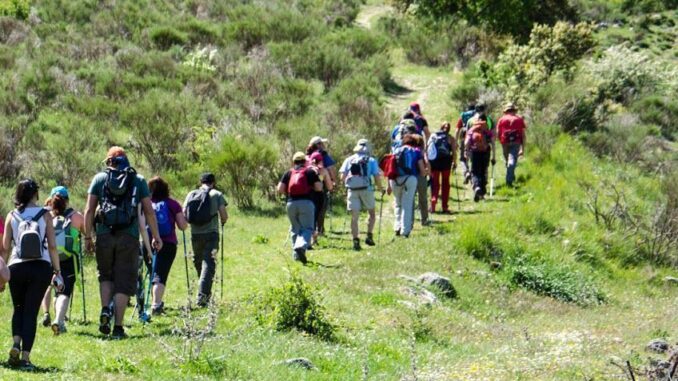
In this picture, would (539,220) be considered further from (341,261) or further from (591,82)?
(591,82)

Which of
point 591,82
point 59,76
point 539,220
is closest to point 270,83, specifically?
point 59,76

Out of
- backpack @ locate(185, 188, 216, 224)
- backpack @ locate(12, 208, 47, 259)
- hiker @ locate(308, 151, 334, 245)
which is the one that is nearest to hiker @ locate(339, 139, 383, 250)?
hiker @ locate(308, 151, 334, 245)

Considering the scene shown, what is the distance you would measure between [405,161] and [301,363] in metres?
7.35

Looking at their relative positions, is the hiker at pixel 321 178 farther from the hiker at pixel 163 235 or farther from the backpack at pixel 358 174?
the hiker at pixel 163 235

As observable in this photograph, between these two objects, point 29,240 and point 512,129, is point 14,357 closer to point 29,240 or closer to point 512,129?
point 29,240

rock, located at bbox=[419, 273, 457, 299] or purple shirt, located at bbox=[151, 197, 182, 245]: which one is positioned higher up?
purple shirt, located at bbox=[151, 197, 182, 245]

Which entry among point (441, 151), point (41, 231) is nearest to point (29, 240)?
point (41, 231)

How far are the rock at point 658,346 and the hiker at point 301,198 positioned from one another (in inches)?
214

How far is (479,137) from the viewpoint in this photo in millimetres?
18750

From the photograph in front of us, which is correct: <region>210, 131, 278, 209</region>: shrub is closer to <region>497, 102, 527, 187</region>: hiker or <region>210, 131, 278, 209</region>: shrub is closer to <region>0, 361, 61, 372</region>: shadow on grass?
<region>497, 102, 527, 187</region>: hiker

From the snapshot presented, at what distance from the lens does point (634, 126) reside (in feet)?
89.2

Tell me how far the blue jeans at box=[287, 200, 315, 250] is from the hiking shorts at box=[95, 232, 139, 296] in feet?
15.6

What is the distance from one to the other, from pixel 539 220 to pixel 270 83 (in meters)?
12.0

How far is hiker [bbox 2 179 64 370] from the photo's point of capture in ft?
27.8
